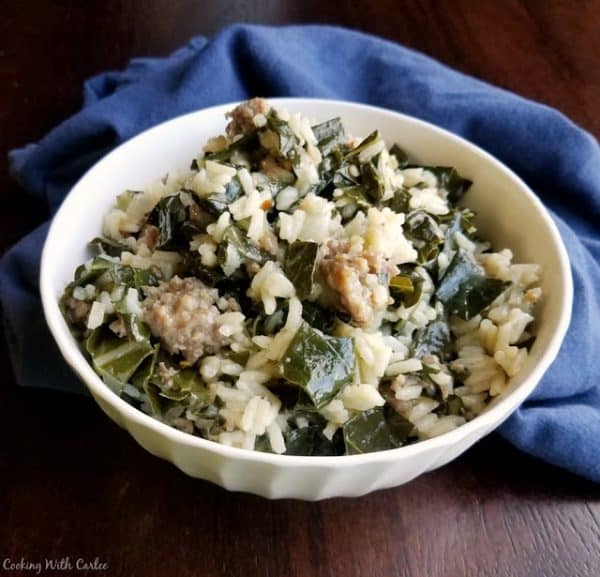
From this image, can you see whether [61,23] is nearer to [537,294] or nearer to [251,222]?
[251,222]

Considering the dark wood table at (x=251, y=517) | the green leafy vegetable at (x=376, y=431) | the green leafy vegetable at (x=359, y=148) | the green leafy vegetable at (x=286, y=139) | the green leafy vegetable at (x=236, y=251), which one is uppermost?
the green leafy vegetable at (x=286, y=139)

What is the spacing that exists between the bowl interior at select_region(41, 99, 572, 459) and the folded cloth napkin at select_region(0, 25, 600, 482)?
0.19 metres

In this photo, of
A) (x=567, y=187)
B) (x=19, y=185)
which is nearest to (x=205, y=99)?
(x=19, y=185)

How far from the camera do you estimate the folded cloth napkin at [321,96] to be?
5.60 ft

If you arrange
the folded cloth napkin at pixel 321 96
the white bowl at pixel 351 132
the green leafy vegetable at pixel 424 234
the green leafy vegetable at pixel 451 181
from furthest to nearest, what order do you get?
the green leafy vegetable at pixel 451 181, the folded cloth napkin at pixel 321 96, the green leafy vegetable at pixel 424 234, the white bowl at pixel 351 132

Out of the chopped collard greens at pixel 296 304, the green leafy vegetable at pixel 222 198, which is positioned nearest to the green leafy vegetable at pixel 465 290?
the chopped collard greens at pixel 296 304

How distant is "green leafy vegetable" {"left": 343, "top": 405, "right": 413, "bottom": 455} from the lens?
1.37 metres

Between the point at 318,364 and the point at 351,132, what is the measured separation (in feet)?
2.75

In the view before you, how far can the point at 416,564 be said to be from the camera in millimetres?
1397

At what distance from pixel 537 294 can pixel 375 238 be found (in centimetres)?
39

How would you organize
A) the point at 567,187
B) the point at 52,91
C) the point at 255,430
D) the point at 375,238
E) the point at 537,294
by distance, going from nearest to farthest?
the point at 255,430
the point at 375,238
the point at 537,294
the point at 567,187
the point at 52,91

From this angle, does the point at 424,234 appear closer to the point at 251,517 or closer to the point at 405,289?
the point at 405,289

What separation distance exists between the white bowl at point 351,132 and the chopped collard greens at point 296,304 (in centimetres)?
5

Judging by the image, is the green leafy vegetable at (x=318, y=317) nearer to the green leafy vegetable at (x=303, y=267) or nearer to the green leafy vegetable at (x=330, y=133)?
the green leafy vegetable at (x=303, y=267)
